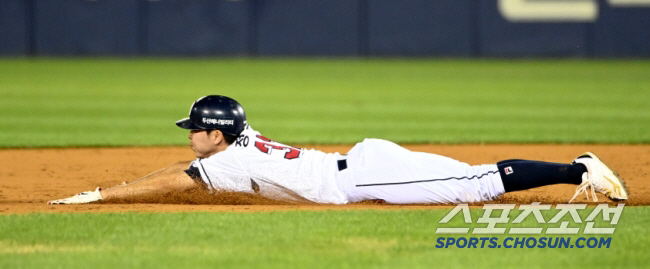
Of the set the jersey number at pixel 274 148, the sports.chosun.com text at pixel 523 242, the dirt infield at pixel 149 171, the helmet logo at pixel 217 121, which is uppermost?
the helmet logo at pixel 217 121

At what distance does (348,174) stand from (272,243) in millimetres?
1111

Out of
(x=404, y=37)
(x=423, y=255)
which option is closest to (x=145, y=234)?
(x=423, y=255)

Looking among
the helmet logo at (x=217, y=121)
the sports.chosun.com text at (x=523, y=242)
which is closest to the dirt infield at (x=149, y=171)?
the helmet logo at (x=217, y=121)

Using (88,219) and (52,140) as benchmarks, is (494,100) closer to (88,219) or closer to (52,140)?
(52,140)

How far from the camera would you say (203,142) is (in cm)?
543

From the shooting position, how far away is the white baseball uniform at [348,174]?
5172mm

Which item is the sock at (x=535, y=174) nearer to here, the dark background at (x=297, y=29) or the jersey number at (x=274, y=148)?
the jersey number at (x=274, y=148)

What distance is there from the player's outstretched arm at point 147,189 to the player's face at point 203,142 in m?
0.18

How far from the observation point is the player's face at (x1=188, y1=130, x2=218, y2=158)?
212 inches

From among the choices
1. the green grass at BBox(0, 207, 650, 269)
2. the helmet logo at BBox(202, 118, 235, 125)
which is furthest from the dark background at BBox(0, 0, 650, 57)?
the green grass at BBox(0, 207, 650, 269)

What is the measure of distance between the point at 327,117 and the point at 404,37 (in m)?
12.4

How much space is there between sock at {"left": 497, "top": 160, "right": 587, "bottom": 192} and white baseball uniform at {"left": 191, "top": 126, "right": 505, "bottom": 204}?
6 cm

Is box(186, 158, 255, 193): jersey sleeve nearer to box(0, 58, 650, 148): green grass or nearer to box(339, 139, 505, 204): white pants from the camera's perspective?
box(339, 139, 505, 204): white pants

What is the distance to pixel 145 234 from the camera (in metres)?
4.38
